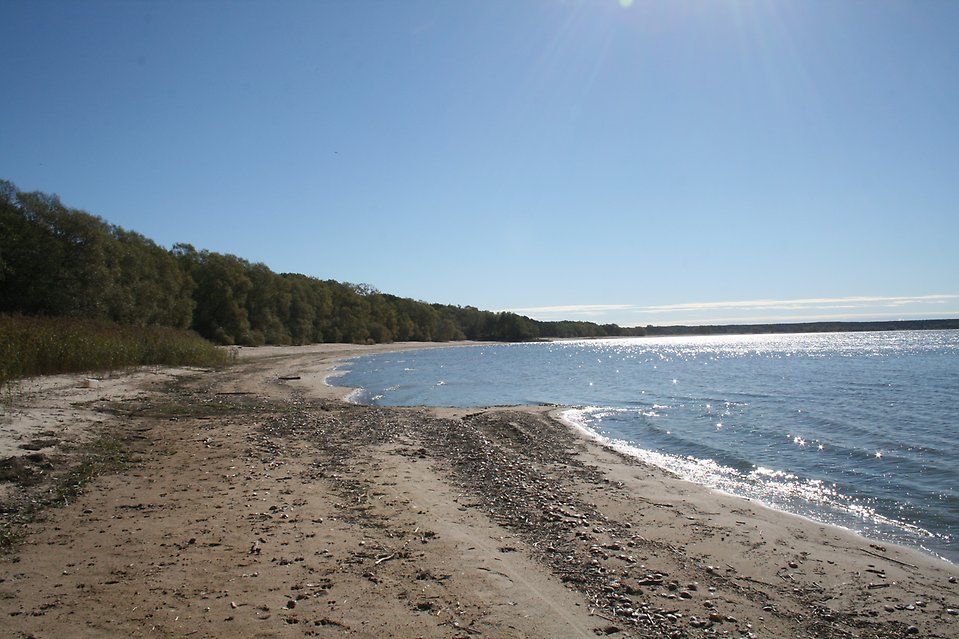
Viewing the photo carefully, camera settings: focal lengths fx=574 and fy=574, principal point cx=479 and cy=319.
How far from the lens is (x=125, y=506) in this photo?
26.3ft

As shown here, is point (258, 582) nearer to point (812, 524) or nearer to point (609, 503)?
point (609, 503)

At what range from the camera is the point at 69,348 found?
22.8m

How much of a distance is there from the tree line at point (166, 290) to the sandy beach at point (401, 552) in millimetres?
32972

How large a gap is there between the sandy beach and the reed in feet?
27.8

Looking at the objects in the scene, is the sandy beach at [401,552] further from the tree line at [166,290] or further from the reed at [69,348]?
the tree line at [166,290]

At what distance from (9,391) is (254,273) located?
65.7 metres

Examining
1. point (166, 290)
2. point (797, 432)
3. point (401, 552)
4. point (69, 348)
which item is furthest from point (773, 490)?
point (166, 290)

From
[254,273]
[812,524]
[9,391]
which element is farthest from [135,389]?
[254,273]

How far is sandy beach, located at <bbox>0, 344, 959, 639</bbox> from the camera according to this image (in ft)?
17.3

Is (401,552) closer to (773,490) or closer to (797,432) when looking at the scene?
(773,490)

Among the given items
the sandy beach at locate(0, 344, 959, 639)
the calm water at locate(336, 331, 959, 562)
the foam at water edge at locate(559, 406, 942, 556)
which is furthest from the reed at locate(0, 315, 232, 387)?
the foam at water edge at locate(559, 406, 942, 556)

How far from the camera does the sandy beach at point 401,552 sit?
5281mm

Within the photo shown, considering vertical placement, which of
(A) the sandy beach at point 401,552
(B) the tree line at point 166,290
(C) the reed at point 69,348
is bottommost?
(A) the sandy beach at point 401,552

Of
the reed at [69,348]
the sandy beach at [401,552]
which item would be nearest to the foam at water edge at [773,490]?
the sandy beach at [401,552]
